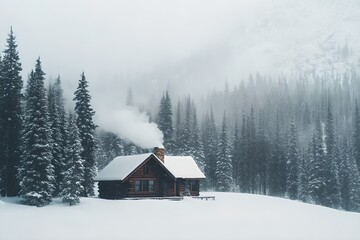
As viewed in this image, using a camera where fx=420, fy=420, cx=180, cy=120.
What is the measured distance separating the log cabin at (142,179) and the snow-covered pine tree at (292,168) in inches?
1339

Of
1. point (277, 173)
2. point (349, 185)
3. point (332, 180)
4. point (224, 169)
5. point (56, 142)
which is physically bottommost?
point (349, 185)

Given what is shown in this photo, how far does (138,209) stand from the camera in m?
45.1

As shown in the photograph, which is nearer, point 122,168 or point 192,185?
point 122,168

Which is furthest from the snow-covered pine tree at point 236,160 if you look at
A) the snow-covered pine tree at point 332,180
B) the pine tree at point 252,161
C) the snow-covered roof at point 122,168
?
the snow-covered roof at point 122,168

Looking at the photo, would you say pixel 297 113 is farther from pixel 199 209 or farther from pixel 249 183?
pixel 199 209

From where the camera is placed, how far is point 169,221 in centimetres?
3931

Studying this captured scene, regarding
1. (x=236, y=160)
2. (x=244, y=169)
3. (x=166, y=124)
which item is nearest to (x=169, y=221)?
(x=166, y=124)

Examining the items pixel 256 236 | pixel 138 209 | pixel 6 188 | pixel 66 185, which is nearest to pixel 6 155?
pixel 6 188

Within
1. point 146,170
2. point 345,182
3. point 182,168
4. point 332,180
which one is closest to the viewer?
point 146,170

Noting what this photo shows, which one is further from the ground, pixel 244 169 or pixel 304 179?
pixel 244 169

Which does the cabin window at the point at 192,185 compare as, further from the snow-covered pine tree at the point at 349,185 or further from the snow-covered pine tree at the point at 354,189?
the snow-covered pine tree at the point at 354,189

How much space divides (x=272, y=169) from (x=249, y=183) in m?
6.40

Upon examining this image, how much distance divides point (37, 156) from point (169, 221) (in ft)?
54.3

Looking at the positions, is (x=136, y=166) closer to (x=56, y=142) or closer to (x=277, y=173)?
(x=56, y=142)
